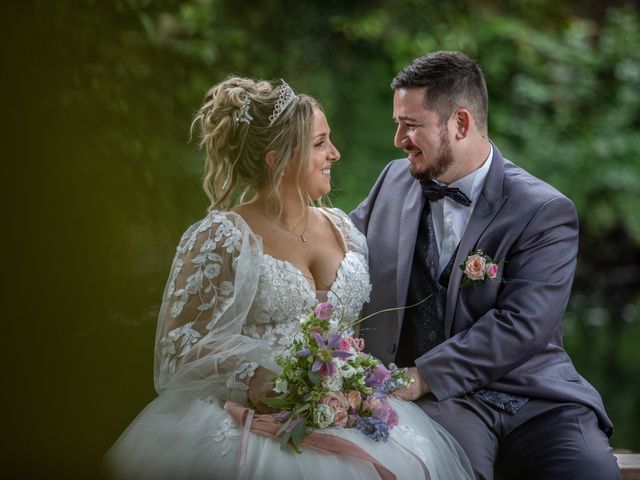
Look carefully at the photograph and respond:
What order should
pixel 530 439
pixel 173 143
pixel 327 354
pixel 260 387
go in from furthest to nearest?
pixel 530 439, pixel 260 387, pixel 327 354, pixel 173 143

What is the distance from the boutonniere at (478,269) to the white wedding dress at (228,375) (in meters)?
0.35

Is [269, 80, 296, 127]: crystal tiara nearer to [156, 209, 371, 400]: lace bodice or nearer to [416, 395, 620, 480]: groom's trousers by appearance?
[156, 209, 371, 400]: lace bodice

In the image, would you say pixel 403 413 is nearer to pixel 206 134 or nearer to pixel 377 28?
pixel 206 134

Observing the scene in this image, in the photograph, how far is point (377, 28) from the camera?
6543 mm

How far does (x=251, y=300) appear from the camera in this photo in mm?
2465

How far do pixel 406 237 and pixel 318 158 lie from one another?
1.45 ft

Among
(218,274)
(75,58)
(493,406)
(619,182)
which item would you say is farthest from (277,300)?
(619,182)

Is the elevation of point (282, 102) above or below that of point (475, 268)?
above

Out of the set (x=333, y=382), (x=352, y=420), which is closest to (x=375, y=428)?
(x=352, y=420)

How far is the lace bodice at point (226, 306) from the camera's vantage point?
2404 millimetres

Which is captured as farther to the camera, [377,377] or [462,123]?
[462,123]

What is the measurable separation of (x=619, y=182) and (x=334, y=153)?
5.42m

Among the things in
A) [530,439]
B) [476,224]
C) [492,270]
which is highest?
[476,224]

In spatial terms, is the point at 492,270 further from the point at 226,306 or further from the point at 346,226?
the point at 226,306
